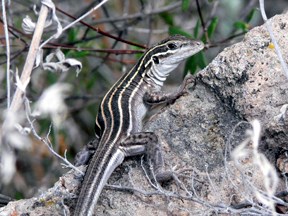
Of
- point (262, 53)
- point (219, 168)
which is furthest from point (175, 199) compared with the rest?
point (262, 53)

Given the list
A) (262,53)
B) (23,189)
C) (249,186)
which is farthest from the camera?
(23,189)

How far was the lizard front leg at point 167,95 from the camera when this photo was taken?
512 cm

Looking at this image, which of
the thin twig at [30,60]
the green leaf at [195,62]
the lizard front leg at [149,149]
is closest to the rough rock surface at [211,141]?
the lizard front leg at [149,149]

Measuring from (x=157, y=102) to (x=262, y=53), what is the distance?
1230mm

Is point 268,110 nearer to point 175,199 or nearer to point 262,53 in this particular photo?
point 262,53

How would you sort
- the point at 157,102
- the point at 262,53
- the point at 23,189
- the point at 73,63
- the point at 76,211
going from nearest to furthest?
1. the point at 76,211
2. the point at 262,53
3. the point at 73,63
4. the point at 157,102
5. the point at 23,189

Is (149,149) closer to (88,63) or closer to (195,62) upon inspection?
(195,62)

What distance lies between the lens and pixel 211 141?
463 cm

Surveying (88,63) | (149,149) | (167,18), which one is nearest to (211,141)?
(149,149)

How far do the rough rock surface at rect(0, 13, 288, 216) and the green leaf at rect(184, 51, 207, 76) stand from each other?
5.43ft

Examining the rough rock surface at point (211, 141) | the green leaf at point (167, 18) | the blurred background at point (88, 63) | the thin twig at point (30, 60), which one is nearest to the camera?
the thin twig at point (30, 60)

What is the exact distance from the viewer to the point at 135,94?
5.75 meters

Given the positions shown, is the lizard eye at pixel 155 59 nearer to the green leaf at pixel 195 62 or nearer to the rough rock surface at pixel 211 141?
the green leaf at pixel 195 62

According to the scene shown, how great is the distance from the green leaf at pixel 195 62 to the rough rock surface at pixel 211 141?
166 centimetres
